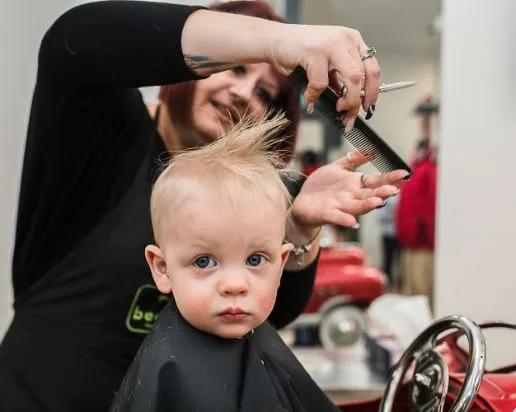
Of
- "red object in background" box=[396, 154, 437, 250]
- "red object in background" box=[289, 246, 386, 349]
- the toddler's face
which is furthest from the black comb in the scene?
"red object in background" box=[396, 154, 437, 250]

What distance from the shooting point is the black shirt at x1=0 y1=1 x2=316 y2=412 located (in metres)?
0.73

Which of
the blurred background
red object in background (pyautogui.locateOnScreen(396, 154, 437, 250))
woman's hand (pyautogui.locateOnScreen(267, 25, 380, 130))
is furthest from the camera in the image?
red object in background (pyautogui.locateOnScreen(396, 154, 437, 250))

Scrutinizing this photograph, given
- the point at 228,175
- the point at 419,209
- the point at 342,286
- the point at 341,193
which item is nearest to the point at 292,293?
the point at 341,193

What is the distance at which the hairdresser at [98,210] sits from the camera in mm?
666

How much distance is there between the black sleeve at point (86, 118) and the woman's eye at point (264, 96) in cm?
16

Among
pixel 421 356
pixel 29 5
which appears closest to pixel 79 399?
pixel 421 356

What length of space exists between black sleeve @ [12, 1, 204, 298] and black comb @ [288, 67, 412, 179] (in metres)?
0.11

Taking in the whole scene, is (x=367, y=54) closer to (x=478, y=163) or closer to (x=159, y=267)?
(x=159, y=267)

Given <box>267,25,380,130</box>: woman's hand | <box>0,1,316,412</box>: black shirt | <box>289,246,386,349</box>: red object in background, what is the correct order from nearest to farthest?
<box>267,25,380,130</box>: woman's hand
<box>0,1,316,412</box>: black shirt
<box>289,246,386,349</box>: red object in background

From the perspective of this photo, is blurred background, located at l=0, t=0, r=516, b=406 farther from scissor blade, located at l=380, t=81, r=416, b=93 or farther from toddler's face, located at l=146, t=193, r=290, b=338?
toddler's face, located at l=146, t=193, r=290, b=338

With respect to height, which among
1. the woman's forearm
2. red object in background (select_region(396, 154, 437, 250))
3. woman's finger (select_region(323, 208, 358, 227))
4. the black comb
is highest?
the woman's forearm

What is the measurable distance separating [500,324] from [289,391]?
0.96 feet

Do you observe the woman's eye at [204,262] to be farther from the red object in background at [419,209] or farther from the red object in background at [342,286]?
the red object in background at [419,209]

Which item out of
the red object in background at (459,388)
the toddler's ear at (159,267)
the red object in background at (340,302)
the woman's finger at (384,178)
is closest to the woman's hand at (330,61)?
the woman's finger at (384,178)
